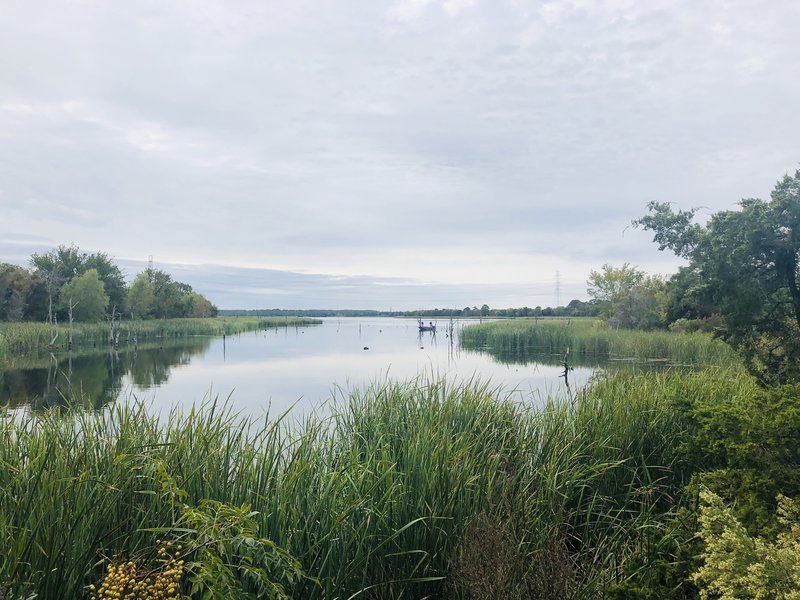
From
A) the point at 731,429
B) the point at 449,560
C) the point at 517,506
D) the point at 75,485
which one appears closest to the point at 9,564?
the point at 75,485

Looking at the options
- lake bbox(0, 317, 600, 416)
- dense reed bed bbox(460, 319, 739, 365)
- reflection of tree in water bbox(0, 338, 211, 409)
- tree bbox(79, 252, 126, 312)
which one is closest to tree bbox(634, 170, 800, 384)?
lake bbox(0, 317, 600, 416)

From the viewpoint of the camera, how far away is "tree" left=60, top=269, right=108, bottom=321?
42.4m

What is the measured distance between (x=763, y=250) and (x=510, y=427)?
11.6 feet

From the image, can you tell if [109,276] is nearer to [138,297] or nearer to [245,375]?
[138,297]

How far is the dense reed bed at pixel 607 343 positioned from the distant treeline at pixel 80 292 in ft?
92.0

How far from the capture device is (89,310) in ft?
144

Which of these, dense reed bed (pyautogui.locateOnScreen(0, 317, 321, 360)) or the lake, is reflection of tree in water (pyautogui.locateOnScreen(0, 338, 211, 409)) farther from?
dense reed bed (pyautogui.locateOnScreen(0, 317, 321, 360))

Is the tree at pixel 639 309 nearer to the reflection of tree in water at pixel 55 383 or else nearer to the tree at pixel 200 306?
the reflection of tree in water at pixel 55 383

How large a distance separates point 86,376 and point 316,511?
2075cm

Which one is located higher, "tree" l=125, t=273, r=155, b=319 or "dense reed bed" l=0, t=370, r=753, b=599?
"tree" l=125, t=273, r=155, b=319

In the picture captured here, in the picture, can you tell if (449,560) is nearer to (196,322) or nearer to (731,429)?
(731,429)

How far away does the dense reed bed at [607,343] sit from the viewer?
2102 cm

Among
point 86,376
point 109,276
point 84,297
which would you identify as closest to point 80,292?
point 84,297

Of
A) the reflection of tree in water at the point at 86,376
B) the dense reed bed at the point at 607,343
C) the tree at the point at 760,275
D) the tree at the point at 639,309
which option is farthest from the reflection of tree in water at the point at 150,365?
the tree at the point at 639,309
